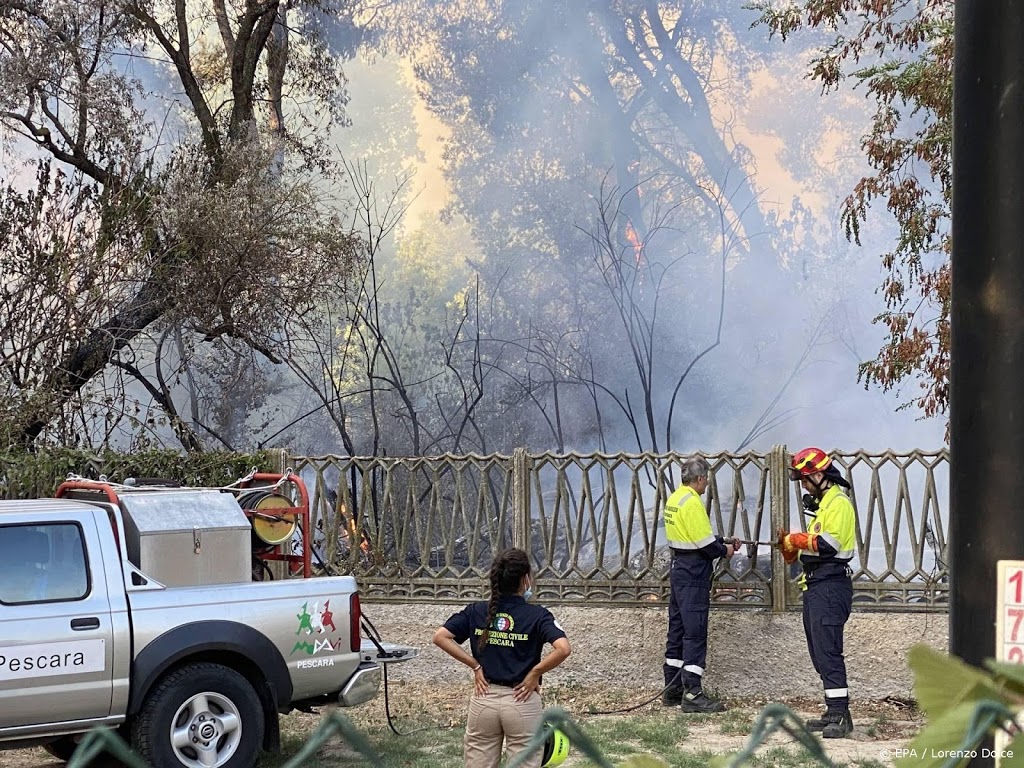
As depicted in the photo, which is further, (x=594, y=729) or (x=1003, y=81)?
(x=594, y=729)

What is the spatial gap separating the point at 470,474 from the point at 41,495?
14.5 ft

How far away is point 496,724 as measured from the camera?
5922mm

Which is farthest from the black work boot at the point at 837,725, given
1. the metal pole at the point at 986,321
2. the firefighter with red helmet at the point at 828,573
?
the metal pole at the point at 986,321

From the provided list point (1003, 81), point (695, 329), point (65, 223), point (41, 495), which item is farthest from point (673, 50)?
point (1003, 81)

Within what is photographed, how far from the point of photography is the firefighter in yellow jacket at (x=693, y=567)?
9844mm

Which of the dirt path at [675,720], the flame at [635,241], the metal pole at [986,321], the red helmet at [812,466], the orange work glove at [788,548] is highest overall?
the flame at [635,241]

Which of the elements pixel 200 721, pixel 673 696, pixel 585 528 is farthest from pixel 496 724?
pixel 585 528

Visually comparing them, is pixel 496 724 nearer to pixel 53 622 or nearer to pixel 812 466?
pixel 53 622

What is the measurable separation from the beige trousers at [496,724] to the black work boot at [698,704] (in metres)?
4.25

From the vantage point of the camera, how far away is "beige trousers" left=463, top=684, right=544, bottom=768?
589cm

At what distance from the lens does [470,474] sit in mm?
13102

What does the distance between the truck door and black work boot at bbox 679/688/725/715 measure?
4792 millimetres

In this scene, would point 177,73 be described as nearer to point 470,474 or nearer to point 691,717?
point 470,474

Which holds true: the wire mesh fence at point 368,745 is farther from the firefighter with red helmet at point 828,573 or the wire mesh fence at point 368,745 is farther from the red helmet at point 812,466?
the red helmet at point 812,466
